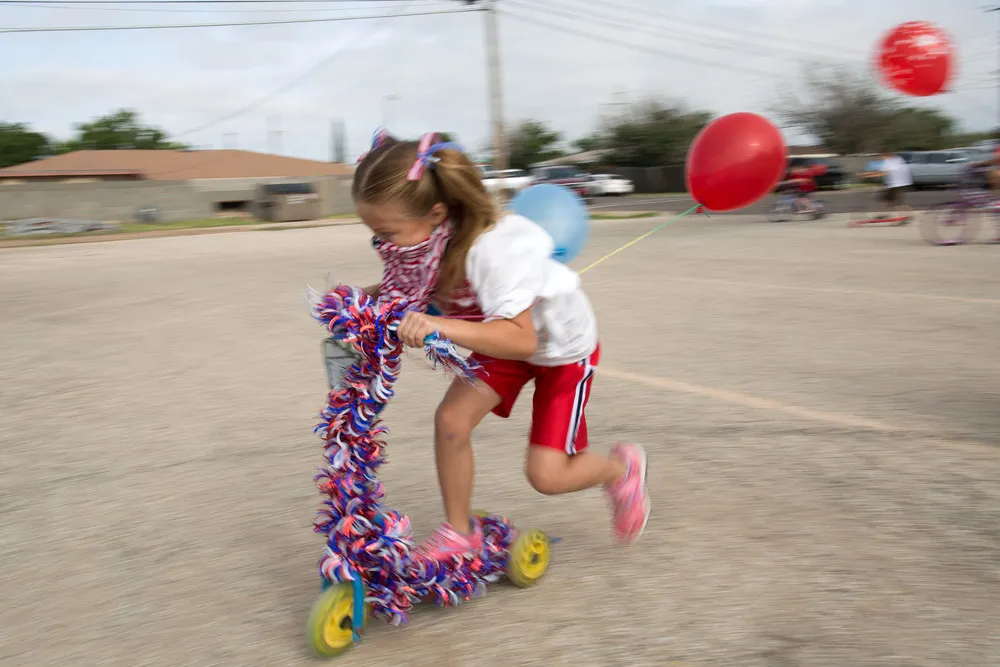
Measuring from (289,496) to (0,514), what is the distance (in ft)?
3.93

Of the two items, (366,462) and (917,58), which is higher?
(917,58)

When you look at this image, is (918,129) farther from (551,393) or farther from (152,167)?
(551,393)

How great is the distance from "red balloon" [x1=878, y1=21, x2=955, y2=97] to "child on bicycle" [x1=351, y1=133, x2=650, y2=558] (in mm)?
8840

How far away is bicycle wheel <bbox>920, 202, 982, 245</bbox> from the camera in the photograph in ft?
41.7

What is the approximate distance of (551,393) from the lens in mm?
2865

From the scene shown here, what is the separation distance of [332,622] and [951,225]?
12.8m

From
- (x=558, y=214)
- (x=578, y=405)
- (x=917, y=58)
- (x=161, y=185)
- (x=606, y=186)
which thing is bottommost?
(x=606, y=186)

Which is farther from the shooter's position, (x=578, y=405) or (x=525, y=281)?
(x=578, y=405)

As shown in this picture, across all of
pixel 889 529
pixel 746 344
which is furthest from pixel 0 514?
pixel 746 344

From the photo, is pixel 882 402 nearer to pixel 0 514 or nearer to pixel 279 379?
pixel 279 379

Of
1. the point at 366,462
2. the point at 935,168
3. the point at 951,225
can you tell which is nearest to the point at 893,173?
the point at 951,225

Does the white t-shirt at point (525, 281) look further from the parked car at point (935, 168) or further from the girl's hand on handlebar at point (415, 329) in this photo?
the parked car at point (935, 168)

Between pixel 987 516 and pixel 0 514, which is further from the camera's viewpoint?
pixel 0 514

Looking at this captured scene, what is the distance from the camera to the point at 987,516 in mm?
3252
